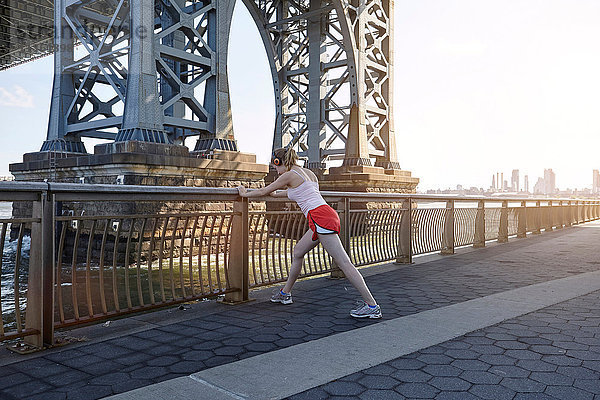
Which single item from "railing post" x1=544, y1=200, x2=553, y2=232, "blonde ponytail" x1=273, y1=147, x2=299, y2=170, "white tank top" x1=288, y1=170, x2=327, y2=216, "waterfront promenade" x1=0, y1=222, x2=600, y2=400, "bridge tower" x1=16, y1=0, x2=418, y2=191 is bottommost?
"waterfront promenade" x1=0, y1=222, x2=600, y2=400

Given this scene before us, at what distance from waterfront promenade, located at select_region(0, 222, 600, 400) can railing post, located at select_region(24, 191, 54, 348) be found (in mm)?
198

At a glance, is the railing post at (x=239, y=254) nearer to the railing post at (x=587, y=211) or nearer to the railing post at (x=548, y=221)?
the railing post at (x=548, y=221)

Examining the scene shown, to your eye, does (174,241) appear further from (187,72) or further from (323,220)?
(187,72)

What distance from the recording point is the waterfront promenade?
2.91 m

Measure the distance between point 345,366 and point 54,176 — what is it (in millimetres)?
11828

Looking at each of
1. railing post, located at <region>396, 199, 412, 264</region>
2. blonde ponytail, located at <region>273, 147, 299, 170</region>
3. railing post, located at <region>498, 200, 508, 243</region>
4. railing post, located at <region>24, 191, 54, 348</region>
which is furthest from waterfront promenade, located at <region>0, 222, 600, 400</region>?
railing post, located at <region>498, 200, 508, 243</region>

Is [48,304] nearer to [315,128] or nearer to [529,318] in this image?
[529,318]

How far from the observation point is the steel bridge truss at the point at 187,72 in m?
12.2

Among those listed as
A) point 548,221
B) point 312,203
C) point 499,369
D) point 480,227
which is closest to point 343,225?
point 312,203

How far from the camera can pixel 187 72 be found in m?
14.7

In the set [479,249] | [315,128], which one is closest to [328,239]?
[479,249]

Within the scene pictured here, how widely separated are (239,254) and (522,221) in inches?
465

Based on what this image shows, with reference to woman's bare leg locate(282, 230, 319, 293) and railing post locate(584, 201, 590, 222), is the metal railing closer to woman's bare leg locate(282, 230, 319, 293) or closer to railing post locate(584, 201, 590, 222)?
woman's bare leg locate(282, 230, 319, 293)

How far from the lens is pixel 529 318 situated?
15.3 feet
